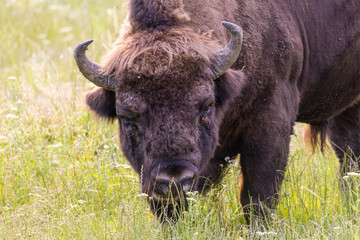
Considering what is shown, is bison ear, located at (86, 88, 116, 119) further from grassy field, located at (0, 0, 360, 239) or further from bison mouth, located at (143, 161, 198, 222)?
bison mouth, located at (143, 161, 198, 222)

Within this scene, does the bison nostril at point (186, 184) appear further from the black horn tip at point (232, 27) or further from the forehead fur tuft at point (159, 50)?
the black horn tip at point (232, 27)

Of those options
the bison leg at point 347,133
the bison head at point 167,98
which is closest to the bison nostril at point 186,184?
the bison head at point 167,98

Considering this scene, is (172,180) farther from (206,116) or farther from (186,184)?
(206,116)

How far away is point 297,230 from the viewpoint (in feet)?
14.9

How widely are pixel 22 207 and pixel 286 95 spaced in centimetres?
237

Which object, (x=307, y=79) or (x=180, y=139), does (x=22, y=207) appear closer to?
(x=180, y=139)

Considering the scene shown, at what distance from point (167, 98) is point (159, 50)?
36 centimetres

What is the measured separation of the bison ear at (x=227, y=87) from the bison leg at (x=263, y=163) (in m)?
0.42

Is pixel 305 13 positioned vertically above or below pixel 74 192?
above

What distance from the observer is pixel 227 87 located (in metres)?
4.50

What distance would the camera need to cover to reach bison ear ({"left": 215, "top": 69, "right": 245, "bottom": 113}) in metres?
4.49

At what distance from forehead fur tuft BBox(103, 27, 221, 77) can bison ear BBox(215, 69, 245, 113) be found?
225 millimetres

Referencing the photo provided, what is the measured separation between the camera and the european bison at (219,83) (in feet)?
13.4

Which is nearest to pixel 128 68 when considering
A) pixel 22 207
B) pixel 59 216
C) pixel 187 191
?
pixel 187 191
